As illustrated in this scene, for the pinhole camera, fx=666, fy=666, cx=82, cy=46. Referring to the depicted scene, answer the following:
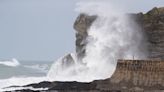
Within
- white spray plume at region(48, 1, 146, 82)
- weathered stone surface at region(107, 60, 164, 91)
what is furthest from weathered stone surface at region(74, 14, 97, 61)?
weathered stone surface at region(107, 60, 164, 91)

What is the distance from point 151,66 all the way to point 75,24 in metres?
26.0

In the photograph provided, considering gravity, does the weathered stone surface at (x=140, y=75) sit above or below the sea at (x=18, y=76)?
below

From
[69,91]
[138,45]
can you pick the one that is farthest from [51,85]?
[138,45]

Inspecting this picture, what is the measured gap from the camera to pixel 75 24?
56.8 meters

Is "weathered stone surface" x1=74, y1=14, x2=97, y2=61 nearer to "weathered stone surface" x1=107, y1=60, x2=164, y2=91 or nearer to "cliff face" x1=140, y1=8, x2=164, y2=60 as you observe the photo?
"cliff face" x1=140, y1=8, x2=164, y2=60

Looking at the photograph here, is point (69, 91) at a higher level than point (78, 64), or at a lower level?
lower

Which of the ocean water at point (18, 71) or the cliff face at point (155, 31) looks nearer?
the cliff face at point (155, 31)

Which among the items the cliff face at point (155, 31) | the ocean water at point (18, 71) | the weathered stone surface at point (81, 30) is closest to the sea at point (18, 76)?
the ocean water at point (18, 71)

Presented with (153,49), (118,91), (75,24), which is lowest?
(118,91)

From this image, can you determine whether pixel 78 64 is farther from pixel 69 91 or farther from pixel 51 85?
pixel 69 91

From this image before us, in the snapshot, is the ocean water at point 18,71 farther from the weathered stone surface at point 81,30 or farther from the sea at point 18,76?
the weathered stone surface at point 81,30

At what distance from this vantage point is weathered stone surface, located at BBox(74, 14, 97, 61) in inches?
2170

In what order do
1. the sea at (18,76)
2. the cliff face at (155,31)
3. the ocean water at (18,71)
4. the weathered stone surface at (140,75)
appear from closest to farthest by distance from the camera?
the weathered stone surface at (140,75) < the cliff face at (155,31) < the sea at (18,76) < the ocean water at (18,71)

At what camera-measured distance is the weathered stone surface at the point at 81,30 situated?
55125mm
